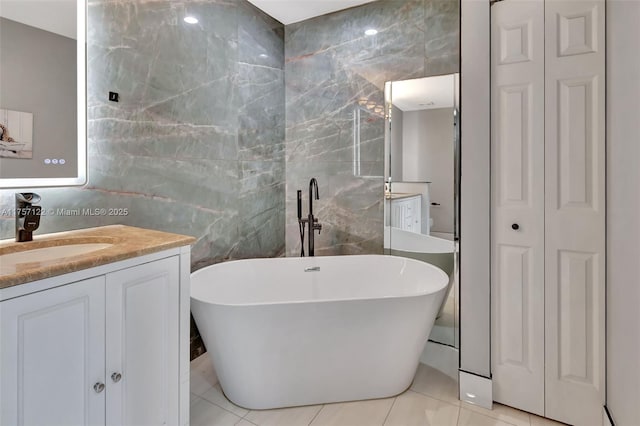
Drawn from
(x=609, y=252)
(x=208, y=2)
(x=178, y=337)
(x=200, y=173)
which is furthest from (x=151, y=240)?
(x=609, y=252)

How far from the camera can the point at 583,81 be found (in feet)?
5.45

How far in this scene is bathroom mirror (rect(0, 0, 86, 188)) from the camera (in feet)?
4.65

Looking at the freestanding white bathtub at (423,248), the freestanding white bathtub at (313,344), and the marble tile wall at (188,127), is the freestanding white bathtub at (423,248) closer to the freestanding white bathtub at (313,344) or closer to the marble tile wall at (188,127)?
the freestanding white bathtub at (313,344)

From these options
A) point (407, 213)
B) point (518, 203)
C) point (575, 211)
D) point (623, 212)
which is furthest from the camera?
point (407, 213)

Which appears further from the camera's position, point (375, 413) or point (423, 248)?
point (423, 248)

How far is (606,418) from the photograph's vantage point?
1.61 m

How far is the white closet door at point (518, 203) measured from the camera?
1765 mm

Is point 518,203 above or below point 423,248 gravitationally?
above

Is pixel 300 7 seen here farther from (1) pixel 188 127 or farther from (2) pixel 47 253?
(2) pixel 47 253

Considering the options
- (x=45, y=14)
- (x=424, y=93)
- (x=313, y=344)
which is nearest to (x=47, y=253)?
(x=45, y=14)

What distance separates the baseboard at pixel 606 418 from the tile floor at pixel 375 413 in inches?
8.9

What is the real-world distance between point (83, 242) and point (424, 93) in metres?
2.30

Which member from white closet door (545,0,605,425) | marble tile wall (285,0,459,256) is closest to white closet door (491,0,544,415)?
white closet door (545,0,605,425)

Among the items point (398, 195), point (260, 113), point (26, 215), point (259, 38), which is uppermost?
point (259, 38)
